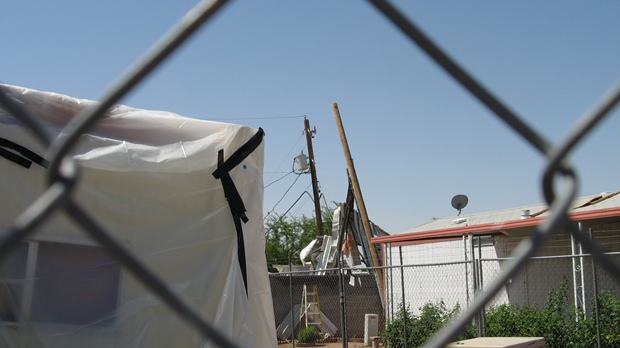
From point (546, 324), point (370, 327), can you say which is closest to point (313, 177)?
point (370, 327)

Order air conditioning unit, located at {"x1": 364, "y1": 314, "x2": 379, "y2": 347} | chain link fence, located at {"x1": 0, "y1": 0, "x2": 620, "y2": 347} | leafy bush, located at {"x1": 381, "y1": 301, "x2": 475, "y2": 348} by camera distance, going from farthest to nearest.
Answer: air conditioning unit, located at {"x1": 364, "y1": 314, "x2": 379, "y2": 347}
leafy bush, located at {"x1": 381, "y1": 301, "x2": 475, "y2": 348}
chain link fence, located at {"x1": 0, "y1": 0, "x2": 620, "y2": 347}

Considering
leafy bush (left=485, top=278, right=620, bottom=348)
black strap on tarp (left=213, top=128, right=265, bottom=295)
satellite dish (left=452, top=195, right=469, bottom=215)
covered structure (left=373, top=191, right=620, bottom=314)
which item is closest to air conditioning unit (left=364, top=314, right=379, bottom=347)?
covered structure (left=373, top=191, right=620, bottom=314)

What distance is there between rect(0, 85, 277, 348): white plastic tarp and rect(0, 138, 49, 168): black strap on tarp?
1 centimetres

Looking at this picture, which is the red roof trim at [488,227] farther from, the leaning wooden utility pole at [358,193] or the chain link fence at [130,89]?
the chain link fence at [130,89]

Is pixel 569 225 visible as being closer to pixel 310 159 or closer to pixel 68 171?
pixel 68 171

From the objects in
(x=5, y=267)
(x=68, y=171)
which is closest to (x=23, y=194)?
(x=5, y=267)

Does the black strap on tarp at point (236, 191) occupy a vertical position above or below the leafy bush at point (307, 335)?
above

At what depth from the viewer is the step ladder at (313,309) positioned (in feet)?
59.4

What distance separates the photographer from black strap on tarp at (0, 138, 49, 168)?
5.23 metres

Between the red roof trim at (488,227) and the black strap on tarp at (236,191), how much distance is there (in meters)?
5.90

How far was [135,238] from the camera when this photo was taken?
566 cm

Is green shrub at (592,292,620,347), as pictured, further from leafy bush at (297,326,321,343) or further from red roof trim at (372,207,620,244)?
leafy bush at (297,326,321,343)

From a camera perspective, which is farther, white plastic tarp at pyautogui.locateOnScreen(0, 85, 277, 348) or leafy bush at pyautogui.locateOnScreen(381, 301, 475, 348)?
leafy bush at pyautogui.locateOnScreen(381, 301, 475, 348)

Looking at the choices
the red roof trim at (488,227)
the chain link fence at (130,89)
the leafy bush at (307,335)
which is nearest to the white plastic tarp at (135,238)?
the chain link fence at (130,89)
